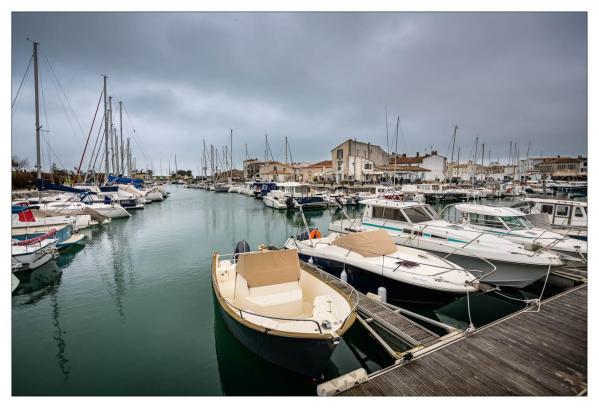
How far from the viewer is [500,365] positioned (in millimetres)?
4539

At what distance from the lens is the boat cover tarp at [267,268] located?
612cm

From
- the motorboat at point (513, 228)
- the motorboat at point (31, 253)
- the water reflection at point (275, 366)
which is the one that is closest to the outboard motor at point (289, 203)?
the motorboat at point (513, 228)

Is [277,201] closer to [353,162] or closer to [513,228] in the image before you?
[513,228]

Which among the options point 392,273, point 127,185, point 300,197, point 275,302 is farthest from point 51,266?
point 127,185

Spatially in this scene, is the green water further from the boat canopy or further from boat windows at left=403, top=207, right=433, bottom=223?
the boat canopy

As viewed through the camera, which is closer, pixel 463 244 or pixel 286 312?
pixel 286 312

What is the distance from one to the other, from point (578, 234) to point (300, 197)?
2538 centimetres

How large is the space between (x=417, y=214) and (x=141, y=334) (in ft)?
38.3

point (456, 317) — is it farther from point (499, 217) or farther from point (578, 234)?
point (578, 234)

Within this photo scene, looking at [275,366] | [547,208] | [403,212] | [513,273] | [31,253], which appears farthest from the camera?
[547,208]

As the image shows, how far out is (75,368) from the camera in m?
5.86

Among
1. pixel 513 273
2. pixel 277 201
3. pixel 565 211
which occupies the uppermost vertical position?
pixel 565 211

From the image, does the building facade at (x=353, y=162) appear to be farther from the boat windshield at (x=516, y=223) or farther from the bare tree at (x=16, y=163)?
the bare tree at (x=16, y=163)

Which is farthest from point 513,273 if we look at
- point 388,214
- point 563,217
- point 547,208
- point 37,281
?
point 37,281
